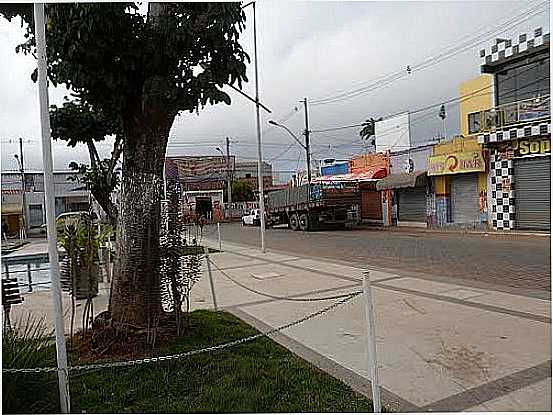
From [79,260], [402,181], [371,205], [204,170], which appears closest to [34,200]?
[204,170]

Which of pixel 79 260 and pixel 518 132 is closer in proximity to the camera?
pixel 79 260

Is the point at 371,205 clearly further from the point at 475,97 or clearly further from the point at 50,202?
the point at 50,202

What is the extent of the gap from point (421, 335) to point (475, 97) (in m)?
20.4

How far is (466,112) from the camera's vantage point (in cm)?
2444

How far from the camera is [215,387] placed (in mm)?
4148

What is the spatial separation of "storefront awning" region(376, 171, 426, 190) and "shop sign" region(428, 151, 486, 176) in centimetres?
58

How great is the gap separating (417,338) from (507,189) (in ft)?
56.1

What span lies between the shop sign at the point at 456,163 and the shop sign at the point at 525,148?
3.77ft

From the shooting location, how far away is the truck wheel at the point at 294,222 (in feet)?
91.2

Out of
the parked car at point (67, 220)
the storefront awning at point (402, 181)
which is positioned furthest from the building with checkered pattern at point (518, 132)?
the parked car at point (67, 220)

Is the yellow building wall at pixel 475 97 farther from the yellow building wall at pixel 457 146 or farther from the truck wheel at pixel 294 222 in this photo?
the truck wheel at pixel 294 222

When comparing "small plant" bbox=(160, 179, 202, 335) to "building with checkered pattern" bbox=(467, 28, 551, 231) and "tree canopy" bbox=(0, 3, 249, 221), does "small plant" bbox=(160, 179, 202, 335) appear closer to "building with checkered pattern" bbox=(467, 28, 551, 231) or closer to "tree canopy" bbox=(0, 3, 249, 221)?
"tree canopy" bbox=(0, 3, 249, 221)

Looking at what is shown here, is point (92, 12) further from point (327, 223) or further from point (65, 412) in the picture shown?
point (327, 223)

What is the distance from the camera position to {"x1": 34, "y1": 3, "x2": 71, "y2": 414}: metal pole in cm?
354
